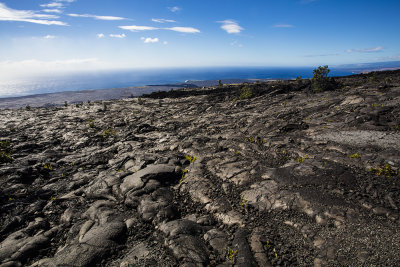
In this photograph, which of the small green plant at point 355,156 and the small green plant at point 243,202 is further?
the small green plant at point 355,156

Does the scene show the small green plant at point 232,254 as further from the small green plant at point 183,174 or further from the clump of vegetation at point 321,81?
the clump of vegetation at point 321,81

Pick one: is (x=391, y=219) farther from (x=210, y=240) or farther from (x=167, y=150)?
(x=167, y=150)

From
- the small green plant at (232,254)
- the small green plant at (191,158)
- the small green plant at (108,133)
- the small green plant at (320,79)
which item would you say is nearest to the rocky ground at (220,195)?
the small green plant at (232,254)

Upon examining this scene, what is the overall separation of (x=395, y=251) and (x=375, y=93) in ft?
63.2

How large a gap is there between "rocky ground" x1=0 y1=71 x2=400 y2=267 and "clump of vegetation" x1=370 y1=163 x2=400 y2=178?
0.11 feet

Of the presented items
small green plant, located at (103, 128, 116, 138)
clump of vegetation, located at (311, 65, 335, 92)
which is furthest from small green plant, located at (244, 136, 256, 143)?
clump of vegetation, located at (311, 65, 335, 92)

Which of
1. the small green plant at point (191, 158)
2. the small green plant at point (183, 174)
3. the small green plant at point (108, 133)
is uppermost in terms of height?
the small green plant at point (108, 133)

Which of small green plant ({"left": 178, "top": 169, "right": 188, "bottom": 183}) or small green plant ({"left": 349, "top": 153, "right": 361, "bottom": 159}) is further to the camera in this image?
small green plant ({"left": 178, "top": 169, "right": 188, "bottom": 183})

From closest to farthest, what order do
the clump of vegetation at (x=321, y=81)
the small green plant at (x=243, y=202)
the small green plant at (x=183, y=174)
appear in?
1. the small green plant at (x=243, y=202)
2. the small green plant at (x=183, y=174)
3. the clump of vegetation at (x=321, y=81)

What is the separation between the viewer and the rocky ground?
19.5 feet

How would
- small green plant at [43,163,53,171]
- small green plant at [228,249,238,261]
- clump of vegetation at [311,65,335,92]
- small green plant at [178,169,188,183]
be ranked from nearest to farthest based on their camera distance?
small green plant at [228,249,238,261], small green plant at [178,169,188,183], small green plant at [43,163,53,171], clump of vegetation at [311,65,335,92]

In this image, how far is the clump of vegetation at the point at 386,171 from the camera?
7.98 m

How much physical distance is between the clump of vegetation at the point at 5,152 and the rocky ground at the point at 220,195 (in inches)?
3.3

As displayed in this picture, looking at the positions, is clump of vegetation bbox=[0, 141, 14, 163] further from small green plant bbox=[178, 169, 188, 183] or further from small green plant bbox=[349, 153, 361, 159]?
small green plant bbox=[349, 153, 361, 159]
